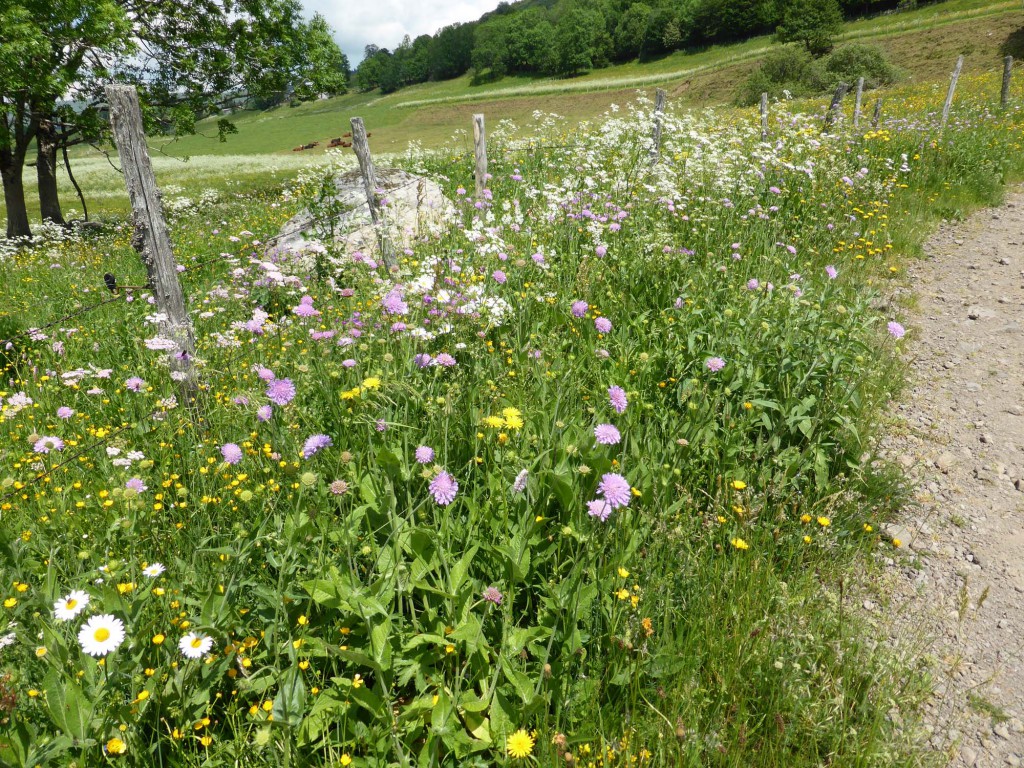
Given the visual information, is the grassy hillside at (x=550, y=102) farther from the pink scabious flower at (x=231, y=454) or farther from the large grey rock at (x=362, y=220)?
the pink scabious flower at (x=231, y=454)

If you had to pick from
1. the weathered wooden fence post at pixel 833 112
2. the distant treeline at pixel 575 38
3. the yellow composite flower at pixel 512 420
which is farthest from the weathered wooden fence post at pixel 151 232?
the distant treeline at pixel 575 38

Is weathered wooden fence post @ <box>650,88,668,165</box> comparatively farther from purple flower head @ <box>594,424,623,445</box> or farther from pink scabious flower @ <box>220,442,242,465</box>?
pink scabious flower @ <box>220,442,242,465</box>

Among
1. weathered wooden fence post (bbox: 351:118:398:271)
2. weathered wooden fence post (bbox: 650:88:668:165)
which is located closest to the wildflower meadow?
weathered wooden fence post (bbox: 351:118:398:271)

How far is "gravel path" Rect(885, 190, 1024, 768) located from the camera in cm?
230

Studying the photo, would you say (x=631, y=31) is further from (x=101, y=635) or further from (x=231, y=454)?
(x=101, y=635)

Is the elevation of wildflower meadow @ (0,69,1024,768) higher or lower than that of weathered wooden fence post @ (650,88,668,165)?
lower

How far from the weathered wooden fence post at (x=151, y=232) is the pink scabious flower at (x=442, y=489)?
2.38 metres

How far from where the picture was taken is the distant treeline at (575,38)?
254 ft

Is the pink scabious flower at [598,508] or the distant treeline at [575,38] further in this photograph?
the distant treeline at [575,38]

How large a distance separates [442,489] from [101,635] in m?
1.17

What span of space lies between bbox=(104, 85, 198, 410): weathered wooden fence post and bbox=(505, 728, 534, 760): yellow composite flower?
3.08m

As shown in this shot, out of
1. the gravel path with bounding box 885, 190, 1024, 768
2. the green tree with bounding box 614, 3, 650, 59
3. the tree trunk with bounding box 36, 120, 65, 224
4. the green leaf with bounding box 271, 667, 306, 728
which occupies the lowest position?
the gravel path with bounding box 885, 190, 1024, 768

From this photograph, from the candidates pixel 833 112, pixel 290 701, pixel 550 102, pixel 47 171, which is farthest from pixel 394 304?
pixel 550 102

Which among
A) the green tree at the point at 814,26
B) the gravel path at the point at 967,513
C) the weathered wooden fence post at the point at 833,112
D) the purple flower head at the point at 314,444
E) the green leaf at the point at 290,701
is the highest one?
the green tree at the point at 814,26
